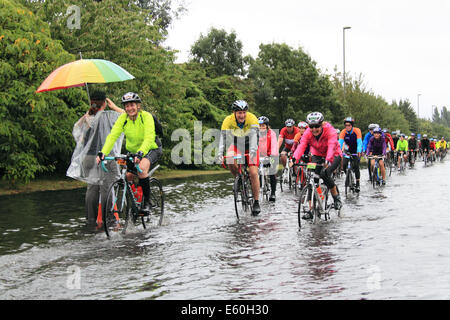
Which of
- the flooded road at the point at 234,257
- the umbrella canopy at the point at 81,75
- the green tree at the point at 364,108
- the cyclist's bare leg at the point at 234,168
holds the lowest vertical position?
the flooded road at the point at 234,257

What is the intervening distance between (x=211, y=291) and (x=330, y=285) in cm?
112

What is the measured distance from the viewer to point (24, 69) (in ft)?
53.7

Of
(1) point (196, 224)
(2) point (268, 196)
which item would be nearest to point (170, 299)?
(1) point (196, 224)

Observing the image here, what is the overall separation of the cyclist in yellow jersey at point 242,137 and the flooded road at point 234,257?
906 millimetres

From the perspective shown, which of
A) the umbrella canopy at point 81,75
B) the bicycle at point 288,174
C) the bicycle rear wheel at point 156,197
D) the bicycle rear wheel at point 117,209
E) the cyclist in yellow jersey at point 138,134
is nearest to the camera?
the bicycle rear wheel at point 117,209

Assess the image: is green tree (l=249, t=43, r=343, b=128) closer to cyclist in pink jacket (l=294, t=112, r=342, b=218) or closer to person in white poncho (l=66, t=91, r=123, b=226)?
cyclist in pink jacket (l=294, t=112, r=342, b=218)

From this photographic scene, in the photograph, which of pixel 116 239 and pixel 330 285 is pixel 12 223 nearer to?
pixel 116 239

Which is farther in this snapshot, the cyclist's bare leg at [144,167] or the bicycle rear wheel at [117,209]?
the cyclist's bare leg at [144,167]

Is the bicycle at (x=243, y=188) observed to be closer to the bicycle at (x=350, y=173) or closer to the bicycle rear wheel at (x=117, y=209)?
the bicycle rear wheel at (x=117, y=209)

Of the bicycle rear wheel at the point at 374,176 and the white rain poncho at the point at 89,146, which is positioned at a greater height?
the white rain poncho at the point at 89,146

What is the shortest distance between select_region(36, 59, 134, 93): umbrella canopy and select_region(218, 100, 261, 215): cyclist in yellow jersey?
2125mm

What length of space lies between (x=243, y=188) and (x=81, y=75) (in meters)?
3.60

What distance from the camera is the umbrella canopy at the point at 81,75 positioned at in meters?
9.02

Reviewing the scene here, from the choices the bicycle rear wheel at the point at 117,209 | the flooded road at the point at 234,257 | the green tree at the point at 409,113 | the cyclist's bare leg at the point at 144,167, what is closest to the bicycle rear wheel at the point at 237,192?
the flooded road at the point at 234,257
